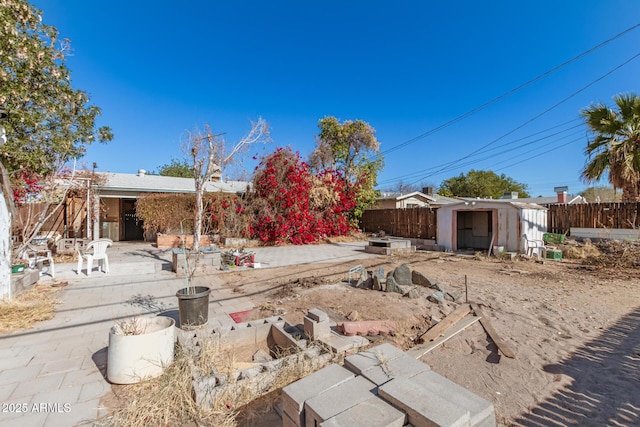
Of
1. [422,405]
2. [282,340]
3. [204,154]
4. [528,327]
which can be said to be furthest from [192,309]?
[204,154]

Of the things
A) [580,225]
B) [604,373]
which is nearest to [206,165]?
[604,373]

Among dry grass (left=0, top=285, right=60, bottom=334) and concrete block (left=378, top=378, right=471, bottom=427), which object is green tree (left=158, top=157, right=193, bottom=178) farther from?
concrete block (left=378, top=378, right=471, bottom=427)

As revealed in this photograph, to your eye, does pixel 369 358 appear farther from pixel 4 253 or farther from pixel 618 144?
pixel 618 144

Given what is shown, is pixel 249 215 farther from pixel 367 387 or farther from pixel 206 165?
pixel 367 387

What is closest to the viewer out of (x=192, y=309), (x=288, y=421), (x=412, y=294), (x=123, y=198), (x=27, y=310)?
(x=288, y=421)

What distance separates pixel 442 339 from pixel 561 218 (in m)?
11.8

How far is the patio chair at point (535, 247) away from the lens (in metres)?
9.91

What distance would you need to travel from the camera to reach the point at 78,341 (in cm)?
362

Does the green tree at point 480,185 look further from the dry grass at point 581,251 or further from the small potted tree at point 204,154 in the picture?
the small potted tree at point 204,154

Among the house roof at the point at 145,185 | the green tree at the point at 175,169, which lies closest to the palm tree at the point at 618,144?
the house roof at the point at 145,185

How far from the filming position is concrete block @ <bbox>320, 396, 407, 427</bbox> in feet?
4.81

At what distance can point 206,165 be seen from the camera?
8.33m

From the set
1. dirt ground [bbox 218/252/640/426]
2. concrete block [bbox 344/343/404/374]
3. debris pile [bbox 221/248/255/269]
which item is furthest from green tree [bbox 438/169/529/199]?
concrete block [bbox 344/343/404/374]

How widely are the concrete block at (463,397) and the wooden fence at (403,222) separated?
12.6m
